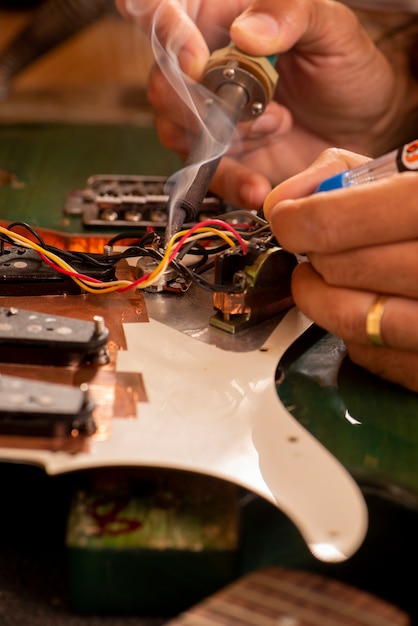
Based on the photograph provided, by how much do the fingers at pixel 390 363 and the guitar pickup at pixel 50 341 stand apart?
0.28 metres

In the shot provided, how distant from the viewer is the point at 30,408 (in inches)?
27.8

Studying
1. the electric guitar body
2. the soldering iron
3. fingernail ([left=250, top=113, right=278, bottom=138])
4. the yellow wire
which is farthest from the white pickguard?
fingernail ([left=250, top=113, right=278, bottom=138])

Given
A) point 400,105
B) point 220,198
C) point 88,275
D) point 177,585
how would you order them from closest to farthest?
point 177,585 < point 88,275 < point 220,198 < point 400,105

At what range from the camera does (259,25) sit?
4.09ft

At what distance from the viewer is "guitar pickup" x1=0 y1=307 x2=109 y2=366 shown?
82 centimetres

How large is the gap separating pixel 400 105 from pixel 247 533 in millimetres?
1161

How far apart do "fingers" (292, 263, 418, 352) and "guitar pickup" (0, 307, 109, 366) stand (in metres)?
0.22

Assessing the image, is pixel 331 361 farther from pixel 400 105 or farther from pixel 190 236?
pixel 400 105

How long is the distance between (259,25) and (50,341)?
0.69 m

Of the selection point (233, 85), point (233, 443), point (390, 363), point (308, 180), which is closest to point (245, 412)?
point (233, 443)

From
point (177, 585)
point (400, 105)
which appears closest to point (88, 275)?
point (177, 585)

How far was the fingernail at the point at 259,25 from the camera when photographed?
1227 millimetres

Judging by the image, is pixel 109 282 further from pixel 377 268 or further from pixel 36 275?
pixel 377 268

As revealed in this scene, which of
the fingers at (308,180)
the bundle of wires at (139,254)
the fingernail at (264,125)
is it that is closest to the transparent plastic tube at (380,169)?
the fingers at (308,180)
